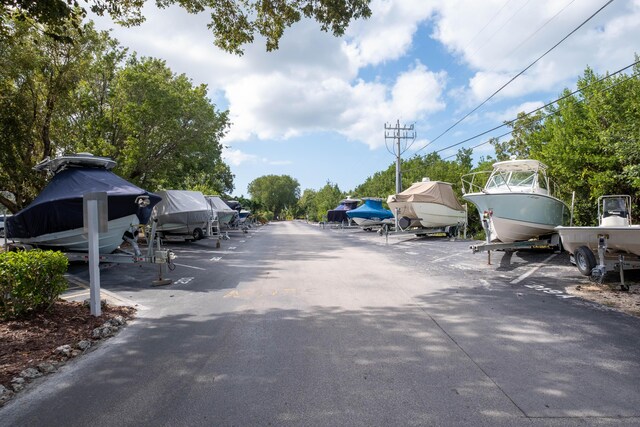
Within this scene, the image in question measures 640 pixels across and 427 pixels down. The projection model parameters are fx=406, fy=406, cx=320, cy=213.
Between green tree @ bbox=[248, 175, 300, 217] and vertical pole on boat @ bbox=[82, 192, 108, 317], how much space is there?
114m

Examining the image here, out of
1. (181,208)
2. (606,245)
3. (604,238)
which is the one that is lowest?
(606,245)

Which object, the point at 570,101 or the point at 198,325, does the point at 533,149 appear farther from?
the point at 198,325

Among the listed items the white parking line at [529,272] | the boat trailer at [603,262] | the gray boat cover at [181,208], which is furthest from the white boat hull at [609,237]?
the gray boat cover at [181,208]

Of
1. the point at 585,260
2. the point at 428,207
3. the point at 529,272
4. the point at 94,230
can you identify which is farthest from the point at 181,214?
the point at 585,260

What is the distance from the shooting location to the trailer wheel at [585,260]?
28.7 ft

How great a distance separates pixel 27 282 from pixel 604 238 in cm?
1023

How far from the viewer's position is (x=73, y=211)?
10141 mm

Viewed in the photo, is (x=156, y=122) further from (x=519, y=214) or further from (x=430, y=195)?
(x=519, y=214)

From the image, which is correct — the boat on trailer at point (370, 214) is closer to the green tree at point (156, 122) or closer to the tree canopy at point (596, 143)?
the green tree at point (156, 122)

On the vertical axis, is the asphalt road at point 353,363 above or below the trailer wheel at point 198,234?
below

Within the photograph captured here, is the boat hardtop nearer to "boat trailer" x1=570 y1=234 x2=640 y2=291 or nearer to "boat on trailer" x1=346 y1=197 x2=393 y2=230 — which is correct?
"boat trailer" x1=570 y1=234 x2=640 y2=291

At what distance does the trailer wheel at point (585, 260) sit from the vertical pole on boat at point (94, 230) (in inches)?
376

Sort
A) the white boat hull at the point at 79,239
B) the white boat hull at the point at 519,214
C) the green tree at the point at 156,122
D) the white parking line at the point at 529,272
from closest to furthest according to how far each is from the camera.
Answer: the white parking line at the point at 529,272 → the white boat hull at the point at 79,239 → the white boat hull at the point at 519,214 → the green tree at the point at 156,122

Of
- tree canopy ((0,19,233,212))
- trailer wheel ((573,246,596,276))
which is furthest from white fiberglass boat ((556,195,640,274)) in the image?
tree canopy ((0,19,233,212))
